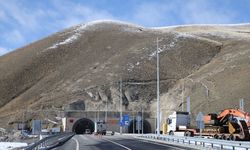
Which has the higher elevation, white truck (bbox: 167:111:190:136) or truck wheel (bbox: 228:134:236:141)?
white truck (bbox: 167:111:190:136)

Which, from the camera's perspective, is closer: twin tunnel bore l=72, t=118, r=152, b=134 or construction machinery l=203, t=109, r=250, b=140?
construction machinery l=203, t=109, r=250, b=140

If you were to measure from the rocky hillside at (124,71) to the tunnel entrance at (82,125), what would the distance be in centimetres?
430

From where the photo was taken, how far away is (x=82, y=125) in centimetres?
12194

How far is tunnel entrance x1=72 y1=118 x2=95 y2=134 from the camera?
356ft

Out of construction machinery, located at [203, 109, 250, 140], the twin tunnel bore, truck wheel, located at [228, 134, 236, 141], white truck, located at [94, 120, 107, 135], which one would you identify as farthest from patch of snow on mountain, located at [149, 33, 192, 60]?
truck wheel, located at [228, 134, 236, 141]

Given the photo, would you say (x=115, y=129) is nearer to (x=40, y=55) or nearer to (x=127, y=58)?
(x=127, y=58)

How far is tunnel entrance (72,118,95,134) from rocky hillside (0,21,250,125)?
430 cm

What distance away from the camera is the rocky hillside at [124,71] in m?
110

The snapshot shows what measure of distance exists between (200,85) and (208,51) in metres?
44.1

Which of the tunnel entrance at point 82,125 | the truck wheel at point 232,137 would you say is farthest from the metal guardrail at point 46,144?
the tunnel entrance at point 82,125

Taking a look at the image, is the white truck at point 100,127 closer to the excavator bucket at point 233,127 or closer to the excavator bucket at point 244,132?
the excavator bucket at point 233,127

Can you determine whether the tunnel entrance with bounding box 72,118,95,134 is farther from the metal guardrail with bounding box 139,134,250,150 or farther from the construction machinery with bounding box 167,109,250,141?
the metal guardrail with bounding box 139,134,250,150

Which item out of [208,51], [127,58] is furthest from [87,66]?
[208,51]

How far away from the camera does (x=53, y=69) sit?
15875cm
